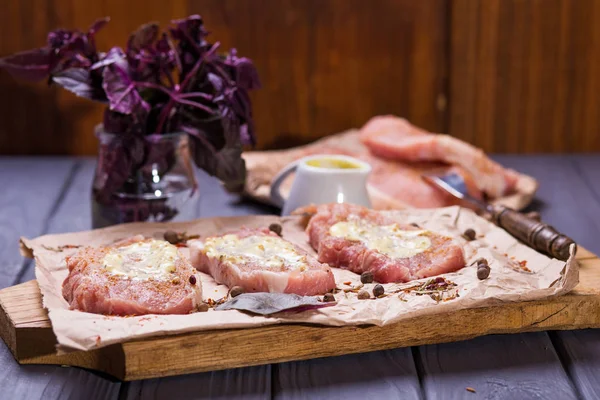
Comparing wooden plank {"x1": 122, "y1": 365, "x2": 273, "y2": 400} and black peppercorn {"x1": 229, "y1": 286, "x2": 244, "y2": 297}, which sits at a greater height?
black peppercorn {"x1": 229, "y1": 286, "x2": 244, "y2": 297}

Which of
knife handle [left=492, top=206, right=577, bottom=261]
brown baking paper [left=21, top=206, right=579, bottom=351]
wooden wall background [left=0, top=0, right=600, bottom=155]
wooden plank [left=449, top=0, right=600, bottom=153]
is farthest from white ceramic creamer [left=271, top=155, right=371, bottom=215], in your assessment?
wooden plank [left=449, top=0, right=600, bottom=153]

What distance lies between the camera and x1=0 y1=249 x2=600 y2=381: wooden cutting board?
4.67 ft

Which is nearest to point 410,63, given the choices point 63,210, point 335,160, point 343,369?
point 335,160

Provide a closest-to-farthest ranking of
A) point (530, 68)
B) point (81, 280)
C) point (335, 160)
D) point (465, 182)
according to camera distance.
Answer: point (81, 280)
point (335, 160)
point (465, 182)
point (530, 68)

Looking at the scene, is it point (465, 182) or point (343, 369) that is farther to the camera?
point (465, 182)

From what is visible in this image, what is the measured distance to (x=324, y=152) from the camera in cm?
286

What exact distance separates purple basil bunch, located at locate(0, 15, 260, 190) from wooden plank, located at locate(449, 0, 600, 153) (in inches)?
54.6

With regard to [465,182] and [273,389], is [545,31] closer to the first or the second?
[465,182]

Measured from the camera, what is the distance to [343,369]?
1.49m

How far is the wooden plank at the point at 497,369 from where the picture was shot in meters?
1.43

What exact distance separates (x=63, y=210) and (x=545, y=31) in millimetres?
1828

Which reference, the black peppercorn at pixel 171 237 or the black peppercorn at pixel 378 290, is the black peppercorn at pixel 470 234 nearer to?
the black peppercorn at pixel 378 290

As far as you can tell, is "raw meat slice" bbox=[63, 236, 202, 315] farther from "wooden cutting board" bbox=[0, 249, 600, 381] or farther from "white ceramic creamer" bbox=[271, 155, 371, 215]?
"white ceramic creamer" bbox=[271, 155, 371, 215]

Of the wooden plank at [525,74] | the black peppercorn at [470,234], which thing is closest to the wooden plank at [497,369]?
the black peppercorn at [470,234]
